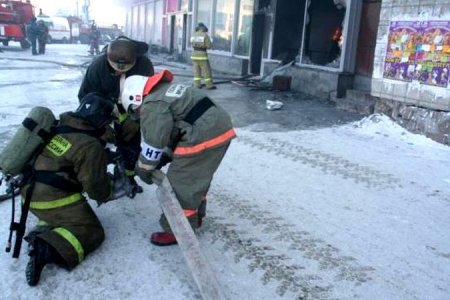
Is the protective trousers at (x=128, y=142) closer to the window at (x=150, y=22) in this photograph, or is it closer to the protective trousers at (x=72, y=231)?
the protective trousers at (x=72, y=231)

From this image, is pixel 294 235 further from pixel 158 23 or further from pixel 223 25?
pixel 158 23

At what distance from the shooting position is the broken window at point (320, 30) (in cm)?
1134

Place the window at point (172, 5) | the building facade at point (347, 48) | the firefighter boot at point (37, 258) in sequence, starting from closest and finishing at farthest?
the firefighter boot at point (37, 258) → the building facade at point (347, 48) → the window at point (172, 5)

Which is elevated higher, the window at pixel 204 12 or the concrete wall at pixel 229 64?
the window at pixel 204 12

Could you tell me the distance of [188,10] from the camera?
19438 millimetres

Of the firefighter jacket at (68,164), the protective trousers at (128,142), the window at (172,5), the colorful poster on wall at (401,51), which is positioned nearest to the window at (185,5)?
the window at (172,5)

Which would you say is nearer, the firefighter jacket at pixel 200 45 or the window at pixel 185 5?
the firefighter jacket at pixel 200 45

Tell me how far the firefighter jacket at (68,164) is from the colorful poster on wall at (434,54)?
17.7 feet

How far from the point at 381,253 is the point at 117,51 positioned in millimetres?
2516

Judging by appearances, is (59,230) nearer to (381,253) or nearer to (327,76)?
(381,253)

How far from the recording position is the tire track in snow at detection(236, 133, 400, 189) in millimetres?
4699

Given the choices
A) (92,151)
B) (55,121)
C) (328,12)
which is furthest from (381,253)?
(328,12)

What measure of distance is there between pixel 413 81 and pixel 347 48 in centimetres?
251

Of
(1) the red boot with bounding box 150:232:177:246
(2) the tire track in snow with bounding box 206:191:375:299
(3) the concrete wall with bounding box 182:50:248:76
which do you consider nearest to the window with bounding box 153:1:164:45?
(3) the concrete wall with bounding box 182:50:248:76
